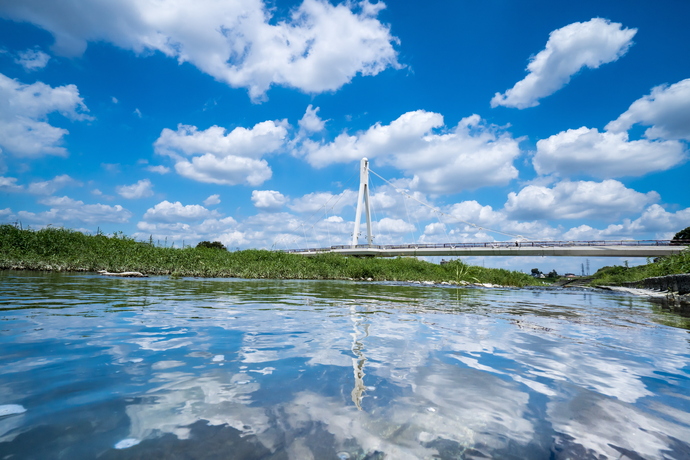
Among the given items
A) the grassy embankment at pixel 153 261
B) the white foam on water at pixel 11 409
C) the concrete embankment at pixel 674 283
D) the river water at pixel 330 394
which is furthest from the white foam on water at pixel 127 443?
the grassy embankment at pixel 153 261

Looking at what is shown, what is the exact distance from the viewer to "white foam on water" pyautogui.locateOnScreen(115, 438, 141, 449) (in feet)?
4.12

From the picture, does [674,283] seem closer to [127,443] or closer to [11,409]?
[127,443]

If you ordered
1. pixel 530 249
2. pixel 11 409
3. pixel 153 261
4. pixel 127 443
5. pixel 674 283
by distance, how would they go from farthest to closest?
pixel 530 249, pixel 153 261, pixel 674 283, pixel 11 409, pixel 127 443

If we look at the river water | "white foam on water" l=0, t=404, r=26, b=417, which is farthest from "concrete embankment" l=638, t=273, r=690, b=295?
"white foam on water" l=0, t=404, r=26, b=417

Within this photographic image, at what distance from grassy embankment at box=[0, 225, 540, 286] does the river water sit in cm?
1733

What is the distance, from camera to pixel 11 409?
155cm

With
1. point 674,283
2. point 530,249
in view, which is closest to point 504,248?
point 530,249

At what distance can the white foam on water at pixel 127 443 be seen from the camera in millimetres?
1257

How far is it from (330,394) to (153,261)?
20996mm

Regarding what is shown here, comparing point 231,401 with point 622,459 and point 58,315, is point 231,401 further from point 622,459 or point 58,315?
point 58,315

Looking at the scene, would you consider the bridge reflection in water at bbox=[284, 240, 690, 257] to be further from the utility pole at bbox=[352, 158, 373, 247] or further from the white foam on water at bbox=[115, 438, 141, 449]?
the white foam on water at bbox=[115, 438, 141, 449]

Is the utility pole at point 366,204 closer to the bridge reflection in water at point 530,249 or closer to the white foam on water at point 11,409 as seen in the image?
the bridge reflection in water at point 530,249

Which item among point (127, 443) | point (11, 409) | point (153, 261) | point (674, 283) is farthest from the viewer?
point (153, 261)

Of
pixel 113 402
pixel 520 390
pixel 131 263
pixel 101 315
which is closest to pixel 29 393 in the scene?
pixel 113 402
